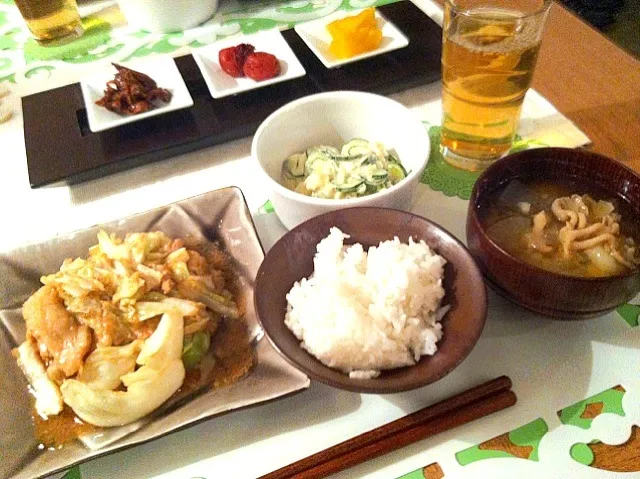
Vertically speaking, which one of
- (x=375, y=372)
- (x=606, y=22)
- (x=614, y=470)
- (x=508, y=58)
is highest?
(x=508, y=58)

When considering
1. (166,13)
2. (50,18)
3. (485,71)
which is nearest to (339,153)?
(485,71)

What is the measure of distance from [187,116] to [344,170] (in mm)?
518

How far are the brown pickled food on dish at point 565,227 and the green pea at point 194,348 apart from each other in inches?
20.3

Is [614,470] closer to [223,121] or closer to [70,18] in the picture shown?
[223,121]

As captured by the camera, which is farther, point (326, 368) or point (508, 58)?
point (508, 58)

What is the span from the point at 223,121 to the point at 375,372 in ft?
2.75

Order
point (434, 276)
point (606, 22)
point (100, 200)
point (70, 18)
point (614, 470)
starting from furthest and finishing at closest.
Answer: point (606, 22), point (70, 18), point (100, 200), point (434, 276), point (614, 470)

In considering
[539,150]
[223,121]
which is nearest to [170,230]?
[223,121]

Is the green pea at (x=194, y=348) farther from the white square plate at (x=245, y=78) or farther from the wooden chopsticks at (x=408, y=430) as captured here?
the white square plate at (x=245, y=78)

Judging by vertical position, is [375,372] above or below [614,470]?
above

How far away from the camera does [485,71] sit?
1162mm

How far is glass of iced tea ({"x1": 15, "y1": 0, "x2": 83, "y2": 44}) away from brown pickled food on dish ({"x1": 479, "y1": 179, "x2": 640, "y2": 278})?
1567 millimetres

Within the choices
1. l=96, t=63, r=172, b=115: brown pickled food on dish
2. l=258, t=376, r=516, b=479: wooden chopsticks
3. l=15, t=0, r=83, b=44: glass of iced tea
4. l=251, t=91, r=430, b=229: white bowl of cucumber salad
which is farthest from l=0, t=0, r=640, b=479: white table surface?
l=15, t=0, r=83, b=44: glass of iced tea

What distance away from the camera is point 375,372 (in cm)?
83
